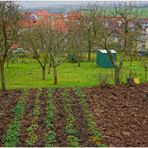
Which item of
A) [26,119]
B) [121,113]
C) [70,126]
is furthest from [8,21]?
[70,126]

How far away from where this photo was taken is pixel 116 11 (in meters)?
17.9

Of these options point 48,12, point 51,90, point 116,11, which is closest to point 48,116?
point 51,90

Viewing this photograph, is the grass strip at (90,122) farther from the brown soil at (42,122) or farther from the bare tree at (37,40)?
the bare tree at (37,40)

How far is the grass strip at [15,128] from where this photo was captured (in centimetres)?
703

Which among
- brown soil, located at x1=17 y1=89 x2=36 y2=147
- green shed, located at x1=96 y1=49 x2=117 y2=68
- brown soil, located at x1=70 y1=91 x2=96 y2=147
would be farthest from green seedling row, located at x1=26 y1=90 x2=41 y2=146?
green shed, located at x1=96 y1=49 x2=117 y2=68

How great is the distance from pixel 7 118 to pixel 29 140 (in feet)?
4.82

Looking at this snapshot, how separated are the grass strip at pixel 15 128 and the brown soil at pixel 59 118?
79 cm

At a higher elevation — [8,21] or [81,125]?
[8,21]

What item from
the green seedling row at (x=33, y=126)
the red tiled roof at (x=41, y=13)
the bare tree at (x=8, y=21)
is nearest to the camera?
the green seedling row at (x=33, y=126)

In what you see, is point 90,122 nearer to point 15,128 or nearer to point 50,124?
point 50,124

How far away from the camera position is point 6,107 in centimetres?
910

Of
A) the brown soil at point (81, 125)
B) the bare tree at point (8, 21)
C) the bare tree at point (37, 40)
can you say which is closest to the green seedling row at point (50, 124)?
the brown soil at point (81, 125)

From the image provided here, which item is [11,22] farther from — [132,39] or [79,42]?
[79,42]

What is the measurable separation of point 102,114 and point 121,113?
44cm
